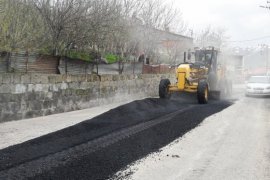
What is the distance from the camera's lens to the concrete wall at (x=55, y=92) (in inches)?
454

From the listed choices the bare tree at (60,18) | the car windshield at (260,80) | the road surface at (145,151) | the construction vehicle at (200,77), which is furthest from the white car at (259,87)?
the bare tree at (60,18)

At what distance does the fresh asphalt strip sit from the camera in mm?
6621

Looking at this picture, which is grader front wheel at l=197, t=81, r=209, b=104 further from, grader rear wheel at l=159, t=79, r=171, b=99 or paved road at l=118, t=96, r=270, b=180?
paved road at l=118, t=96, r=270, b=180

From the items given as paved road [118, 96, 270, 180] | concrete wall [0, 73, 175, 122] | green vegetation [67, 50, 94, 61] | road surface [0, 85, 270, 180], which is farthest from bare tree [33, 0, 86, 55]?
paved road [118, 96, 270, 180]

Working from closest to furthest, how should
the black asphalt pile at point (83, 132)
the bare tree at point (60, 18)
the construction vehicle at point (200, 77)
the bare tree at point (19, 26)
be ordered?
the black asphalt pile at point (83, 132) < the bare tree at point (19, 26) < the bare tree at point (60, 18) < the construction vehicle at point (200, 77)

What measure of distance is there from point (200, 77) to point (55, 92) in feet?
27.6

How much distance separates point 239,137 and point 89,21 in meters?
8.73

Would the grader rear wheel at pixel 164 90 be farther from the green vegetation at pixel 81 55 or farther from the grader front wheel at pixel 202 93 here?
the green vegetation at pixel 81 55

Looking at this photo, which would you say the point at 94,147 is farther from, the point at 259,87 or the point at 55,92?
the point at 259,87

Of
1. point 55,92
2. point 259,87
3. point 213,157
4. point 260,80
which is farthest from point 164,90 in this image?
point 213,157

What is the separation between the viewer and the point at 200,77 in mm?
19594

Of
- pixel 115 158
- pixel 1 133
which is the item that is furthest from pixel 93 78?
pixel 115 158

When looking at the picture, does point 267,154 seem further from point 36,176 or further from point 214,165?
point 36,176

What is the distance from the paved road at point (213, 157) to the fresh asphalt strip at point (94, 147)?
1.21ft
